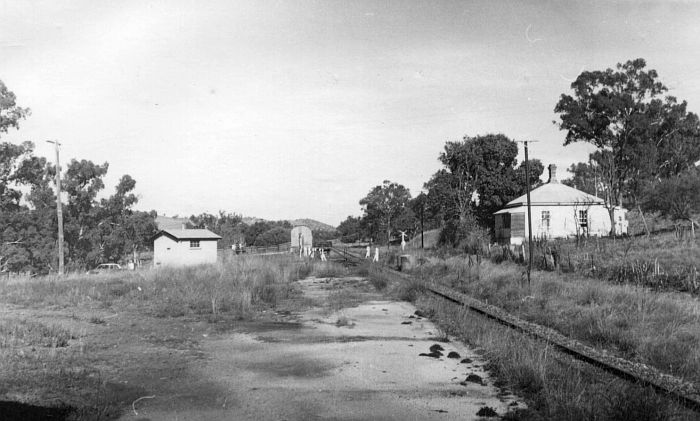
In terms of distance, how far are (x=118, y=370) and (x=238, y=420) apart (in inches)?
127

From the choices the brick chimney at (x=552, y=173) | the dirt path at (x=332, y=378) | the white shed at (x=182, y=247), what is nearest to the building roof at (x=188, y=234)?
the white shed at (x=182, y=247)

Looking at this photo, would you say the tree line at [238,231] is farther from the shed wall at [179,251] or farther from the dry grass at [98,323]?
the dry grass at [98,323]

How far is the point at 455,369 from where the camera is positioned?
815cm

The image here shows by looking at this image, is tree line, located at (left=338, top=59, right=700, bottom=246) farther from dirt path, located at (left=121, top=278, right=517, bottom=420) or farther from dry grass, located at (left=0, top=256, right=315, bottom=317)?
dirt path, located at (left=121, top=278, right=517, bottom=420)

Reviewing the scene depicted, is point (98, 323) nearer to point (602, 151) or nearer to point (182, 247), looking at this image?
point (182, 247)

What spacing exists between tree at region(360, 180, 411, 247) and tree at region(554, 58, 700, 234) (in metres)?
38.3

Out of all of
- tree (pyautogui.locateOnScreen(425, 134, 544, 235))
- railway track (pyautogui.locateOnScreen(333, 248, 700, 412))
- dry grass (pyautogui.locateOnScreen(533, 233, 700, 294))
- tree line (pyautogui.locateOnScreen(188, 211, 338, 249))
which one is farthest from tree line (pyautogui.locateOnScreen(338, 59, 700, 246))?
tree line (pyautogui.locateOnScreen(188, 211, 338, 249))

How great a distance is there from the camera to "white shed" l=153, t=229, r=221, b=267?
166ft

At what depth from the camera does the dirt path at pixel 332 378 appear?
612cm

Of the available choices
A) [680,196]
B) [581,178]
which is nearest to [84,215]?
[680,196]

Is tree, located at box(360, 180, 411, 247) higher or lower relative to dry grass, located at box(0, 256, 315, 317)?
higher

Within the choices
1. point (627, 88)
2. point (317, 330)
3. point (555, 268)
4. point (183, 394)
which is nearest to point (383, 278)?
point (555, 268)

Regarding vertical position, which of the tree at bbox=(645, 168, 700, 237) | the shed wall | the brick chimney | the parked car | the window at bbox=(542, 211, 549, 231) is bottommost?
the parked car

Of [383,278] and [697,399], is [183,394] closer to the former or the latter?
[697,399]
